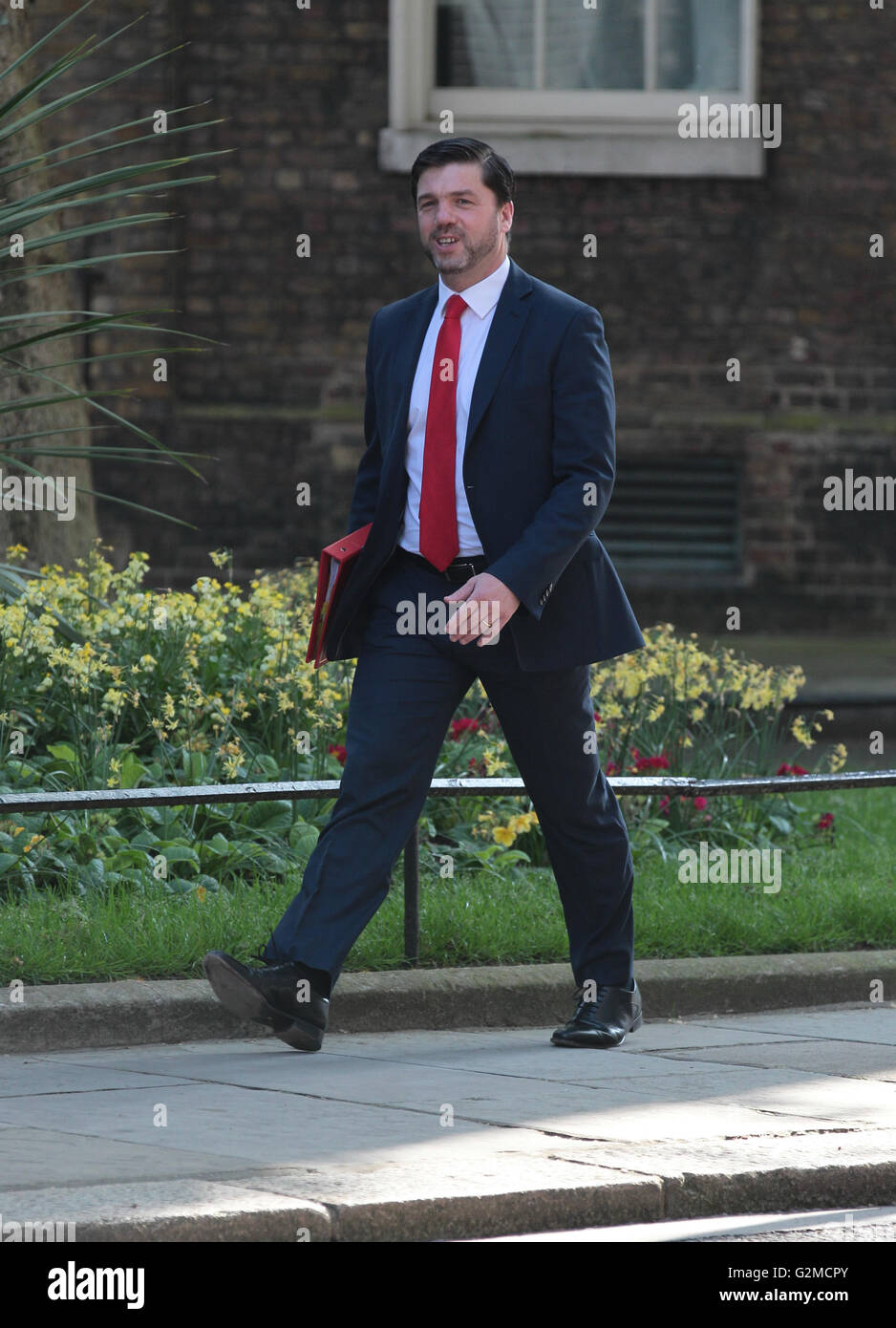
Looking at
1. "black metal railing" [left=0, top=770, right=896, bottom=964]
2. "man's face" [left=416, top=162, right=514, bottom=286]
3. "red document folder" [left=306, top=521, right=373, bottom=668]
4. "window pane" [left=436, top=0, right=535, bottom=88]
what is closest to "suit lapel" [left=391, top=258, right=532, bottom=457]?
"man's face" [left=416, top=162, right=514, bottom=286]

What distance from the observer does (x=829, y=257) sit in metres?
14.0

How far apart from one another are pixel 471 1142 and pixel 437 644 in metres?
1.33

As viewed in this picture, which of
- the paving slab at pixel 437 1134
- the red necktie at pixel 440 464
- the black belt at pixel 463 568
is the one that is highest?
the red necktie at pixel 440 464

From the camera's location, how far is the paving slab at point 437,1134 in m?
3.82

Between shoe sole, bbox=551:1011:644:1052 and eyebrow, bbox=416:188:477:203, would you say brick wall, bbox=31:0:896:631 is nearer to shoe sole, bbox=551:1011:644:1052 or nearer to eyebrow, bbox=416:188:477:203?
shoe sole, bbox=551:1011:644:1052

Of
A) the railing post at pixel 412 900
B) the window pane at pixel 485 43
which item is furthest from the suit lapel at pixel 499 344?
the window pane at pixel 485 43

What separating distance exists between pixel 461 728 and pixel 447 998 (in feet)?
6.57

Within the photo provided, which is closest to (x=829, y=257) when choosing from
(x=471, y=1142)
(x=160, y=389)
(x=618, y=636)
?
(x=160, y=389)

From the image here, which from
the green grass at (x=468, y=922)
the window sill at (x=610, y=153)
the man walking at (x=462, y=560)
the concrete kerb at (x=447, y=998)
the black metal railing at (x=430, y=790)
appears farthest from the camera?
the window sill at (x=610, y=153)

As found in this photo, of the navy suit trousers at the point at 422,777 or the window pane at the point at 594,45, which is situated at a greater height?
the window pane at the point at 594,45

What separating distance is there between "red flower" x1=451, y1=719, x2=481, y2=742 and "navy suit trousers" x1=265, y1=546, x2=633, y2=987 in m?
2.26

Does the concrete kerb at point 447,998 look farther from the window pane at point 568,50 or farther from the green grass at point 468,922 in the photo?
the window pane at point 568,50

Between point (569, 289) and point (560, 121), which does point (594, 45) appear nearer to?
point (560, 121)

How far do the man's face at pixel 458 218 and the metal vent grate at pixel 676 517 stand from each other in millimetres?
8873
